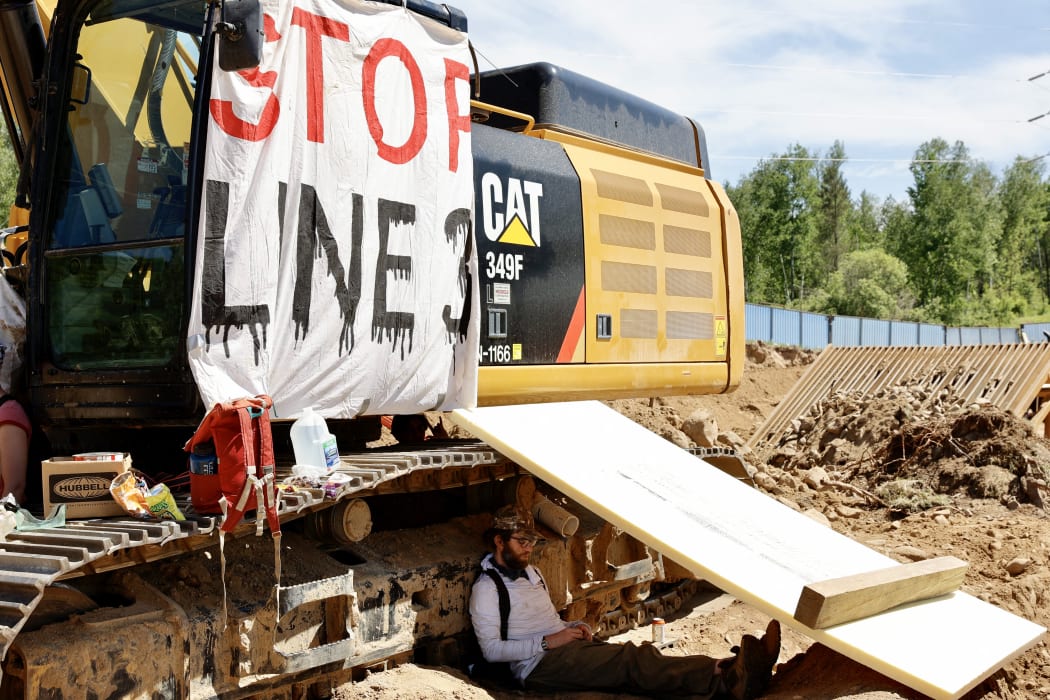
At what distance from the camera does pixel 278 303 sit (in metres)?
4.52

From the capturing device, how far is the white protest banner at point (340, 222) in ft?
14.2

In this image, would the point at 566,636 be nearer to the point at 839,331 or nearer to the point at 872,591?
the point at 872,591

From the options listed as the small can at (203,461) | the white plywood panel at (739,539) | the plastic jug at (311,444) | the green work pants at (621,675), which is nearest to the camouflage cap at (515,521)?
the white plywood panel at (739,539)

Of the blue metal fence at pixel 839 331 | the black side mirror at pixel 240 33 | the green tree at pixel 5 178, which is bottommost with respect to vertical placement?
the blue metal fence at pixel 839 331

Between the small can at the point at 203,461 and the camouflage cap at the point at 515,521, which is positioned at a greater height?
the small can at the point at 203,461

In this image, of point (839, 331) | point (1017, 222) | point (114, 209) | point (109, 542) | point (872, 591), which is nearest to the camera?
point (109, 542)

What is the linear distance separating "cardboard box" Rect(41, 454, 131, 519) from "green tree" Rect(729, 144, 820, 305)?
55906mm

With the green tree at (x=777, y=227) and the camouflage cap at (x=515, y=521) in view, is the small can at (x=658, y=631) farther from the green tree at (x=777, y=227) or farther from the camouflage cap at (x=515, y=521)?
the green tree at (x=777, y=227)

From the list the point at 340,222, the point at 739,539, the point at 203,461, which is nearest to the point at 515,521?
the point at 739,539

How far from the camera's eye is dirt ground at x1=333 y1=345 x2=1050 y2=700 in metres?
5.53

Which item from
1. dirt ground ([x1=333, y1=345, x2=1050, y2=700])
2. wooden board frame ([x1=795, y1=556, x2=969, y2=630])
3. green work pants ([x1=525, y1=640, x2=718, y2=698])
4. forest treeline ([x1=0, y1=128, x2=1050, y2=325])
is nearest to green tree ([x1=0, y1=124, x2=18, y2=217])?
dirt ground ([x1=333, y1=345, x2=1050, y2=700])

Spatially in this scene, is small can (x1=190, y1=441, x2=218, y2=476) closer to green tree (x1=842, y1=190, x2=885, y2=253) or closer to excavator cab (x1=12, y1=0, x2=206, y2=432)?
excavator cab (x1=12, y1=0, x2=206, y2=432)

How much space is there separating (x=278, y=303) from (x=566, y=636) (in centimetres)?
261

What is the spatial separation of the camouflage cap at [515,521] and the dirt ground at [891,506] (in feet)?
2.72
